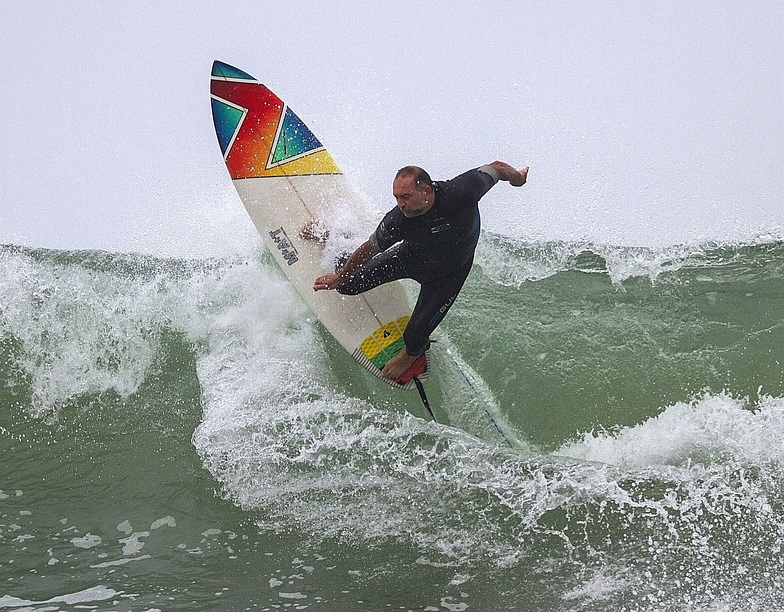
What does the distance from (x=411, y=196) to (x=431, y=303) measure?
2.47 feet

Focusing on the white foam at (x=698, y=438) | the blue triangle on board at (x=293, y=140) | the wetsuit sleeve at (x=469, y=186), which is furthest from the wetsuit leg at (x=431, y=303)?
the blue triangle on board at (x=293, y=140)

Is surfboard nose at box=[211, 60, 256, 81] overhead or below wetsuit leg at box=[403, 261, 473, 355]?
overhead

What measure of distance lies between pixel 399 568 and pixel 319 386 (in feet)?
4.54

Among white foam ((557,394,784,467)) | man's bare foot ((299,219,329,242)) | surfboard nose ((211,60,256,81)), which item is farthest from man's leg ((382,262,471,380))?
surfboard nose ((211,60,256,81))

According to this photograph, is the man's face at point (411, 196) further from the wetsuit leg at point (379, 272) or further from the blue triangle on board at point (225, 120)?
the blue triangle on board at point (225, 120)

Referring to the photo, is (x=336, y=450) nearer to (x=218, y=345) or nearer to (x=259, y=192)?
(x=218, y=345)

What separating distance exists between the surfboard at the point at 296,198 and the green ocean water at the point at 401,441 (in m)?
0.32

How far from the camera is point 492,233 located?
5.86m

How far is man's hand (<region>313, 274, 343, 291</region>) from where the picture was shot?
168 inches

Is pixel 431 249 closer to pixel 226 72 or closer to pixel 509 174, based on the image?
pixel 509 174

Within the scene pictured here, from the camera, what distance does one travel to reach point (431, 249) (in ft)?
12.9

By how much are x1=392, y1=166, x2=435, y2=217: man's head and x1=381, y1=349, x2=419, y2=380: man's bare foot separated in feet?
3.51

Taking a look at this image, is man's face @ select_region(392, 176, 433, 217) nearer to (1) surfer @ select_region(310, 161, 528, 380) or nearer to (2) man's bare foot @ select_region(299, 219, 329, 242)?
(1) surfer @ select_region(310, 161, 528, 380)

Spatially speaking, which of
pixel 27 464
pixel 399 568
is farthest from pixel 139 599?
pixel 27 464
